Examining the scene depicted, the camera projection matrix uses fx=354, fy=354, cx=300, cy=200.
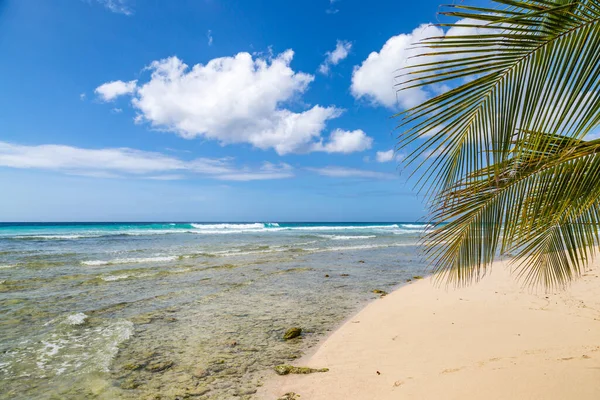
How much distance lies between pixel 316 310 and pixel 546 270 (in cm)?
486

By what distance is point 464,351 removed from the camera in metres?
4.89

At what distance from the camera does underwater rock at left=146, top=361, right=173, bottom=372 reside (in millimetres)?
4801

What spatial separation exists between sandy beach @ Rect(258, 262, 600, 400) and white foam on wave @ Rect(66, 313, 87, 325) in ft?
15.1

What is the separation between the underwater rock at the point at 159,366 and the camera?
4801 mm

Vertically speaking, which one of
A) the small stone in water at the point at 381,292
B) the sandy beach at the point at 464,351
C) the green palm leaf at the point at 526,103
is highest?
the green palm leaf at the point at 526,103

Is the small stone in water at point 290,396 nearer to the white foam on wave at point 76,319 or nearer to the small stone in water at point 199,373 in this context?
the small stone in water at point 199,373

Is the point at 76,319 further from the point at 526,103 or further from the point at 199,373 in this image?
the point at 526,103

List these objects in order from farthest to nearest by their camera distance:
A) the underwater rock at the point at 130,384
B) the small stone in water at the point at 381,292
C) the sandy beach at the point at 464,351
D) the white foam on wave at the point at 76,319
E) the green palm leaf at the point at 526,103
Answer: the small stone in water at the point at 381,292, the white foam on wave at the point at 76,319, the underwater rock at the point at 130,384, the sandy beach at the point at 464,351, the green palm leaf at the point at 526,103

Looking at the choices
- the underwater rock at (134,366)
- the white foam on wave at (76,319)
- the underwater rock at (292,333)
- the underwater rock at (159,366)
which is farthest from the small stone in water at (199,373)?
the white foam on wave at (76,319)

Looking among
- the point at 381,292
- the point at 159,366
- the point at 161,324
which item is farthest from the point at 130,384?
the point at 381,292

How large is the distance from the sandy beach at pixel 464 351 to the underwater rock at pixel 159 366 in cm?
152

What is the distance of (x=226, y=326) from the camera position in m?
6.70

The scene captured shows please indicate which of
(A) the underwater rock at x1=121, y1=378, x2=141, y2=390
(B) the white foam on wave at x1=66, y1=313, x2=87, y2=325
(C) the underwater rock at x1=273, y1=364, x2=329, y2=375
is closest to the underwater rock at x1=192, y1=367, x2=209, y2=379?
(A) the underwater rock at x1=121, y1=378, x2=141, y2=390

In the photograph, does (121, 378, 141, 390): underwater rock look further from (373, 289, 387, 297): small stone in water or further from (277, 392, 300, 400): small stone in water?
(373, 289, 387, 297): small stone in water
